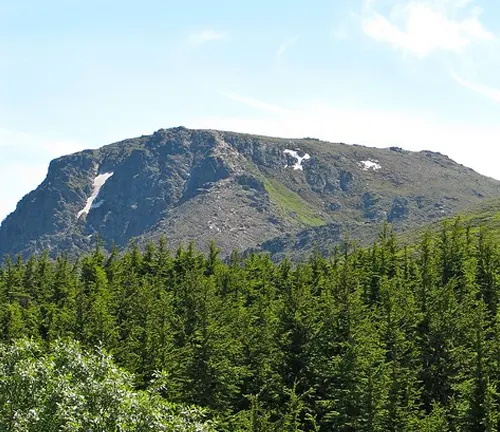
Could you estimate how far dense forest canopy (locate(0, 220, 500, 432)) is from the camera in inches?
1528

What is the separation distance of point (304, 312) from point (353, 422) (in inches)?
559

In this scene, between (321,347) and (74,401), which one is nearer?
(74,401)

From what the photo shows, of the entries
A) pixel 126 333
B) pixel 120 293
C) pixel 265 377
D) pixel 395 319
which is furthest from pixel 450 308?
pixel 120 293

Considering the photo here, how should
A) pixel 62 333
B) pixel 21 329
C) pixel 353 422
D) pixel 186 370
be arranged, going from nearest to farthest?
1. pixel 353 422
2. pixel 186 370
3. pixel 62 333
4. pixel 21 329

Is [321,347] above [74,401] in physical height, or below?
below

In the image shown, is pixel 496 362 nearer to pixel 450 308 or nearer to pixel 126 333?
pixel 450 308

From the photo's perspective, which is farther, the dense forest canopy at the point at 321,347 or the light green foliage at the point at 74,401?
the dense forest canopy at the point at 321,347

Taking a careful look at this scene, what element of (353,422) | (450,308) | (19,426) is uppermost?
(450,308)

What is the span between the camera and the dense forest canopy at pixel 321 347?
1528 inches

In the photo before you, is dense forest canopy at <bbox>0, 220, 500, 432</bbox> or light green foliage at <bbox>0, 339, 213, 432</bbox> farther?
dense forest canopy at <bbox>0, 220, 500, 432</bbox>

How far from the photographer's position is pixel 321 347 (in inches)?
1956

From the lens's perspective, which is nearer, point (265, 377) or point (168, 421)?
point (168, 421)

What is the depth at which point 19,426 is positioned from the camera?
78.2ft

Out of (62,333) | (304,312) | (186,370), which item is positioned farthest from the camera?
(62,333)
